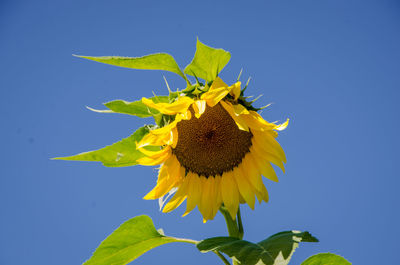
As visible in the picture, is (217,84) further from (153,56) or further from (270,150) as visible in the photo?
(270,150)

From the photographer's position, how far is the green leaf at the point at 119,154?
229cm

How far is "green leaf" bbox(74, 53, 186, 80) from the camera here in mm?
2182

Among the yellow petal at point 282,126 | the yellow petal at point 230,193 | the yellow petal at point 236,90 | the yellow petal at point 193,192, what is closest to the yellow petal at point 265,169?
the yellow petal at point 230,193

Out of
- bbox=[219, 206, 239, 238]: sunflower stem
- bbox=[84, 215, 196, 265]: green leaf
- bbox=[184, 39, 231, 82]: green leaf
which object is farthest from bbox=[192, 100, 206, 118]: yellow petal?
bbox=[84, 215, 196, 265]: green leaf

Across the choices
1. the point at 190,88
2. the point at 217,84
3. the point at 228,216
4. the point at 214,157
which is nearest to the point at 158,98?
the point at 190,88

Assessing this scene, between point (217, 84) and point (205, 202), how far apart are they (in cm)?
83

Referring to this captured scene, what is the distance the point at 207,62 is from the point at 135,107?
1.71 feet

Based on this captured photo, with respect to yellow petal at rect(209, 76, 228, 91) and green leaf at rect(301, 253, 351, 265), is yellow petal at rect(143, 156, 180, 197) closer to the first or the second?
yellow petal at rect(209, 76, 228, 91)

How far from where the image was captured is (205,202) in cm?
261

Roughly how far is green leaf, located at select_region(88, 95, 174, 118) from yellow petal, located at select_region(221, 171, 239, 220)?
2.35ft

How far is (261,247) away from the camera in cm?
221

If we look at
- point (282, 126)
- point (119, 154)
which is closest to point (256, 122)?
point (282, 126)

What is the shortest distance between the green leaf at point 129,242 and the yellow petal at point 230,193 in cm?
32

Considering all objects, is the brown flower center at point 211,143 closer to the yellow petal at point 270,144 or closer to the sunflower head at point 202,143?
the sunflower head at point 202,143
